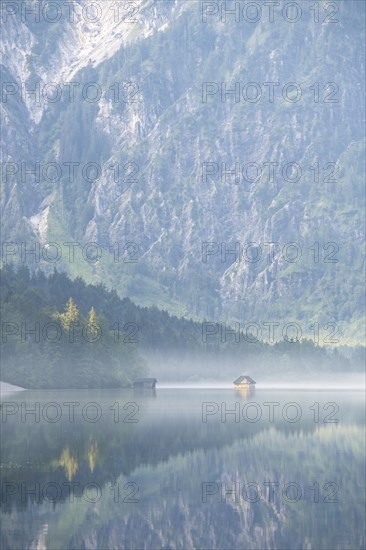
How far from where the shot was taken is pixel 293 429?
117m

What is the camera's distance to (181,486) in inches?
2721

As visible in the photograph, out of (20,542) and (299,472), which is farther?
(299,472)

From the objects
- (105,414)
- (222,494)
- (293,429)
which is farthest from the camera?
(105,414)

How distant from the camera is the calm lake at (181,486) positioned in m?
53.2

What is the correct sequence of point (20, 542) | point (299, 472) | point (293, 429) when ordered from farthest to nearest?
point (293, 429)
point (299, 472)
point (20, 542)

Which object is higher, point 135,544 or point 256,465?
point 256,465

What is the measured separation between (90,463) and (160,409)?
82662 millimetres

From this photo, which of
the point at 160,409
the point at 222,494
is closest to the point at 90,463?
the point at 222,494

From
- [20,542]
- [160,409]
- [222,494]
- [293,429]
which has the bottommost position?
[20,542]

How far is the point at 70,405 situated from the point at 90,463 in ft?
277

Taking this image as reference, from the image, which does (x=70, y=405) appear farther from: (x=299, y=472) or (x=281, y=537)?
(x=281, y=537)

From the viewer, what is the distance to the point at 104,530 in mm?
54375

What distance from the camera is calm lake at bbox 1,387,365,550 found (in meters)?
53.2

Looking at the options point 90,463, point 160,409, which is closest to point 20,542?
point 90,463
